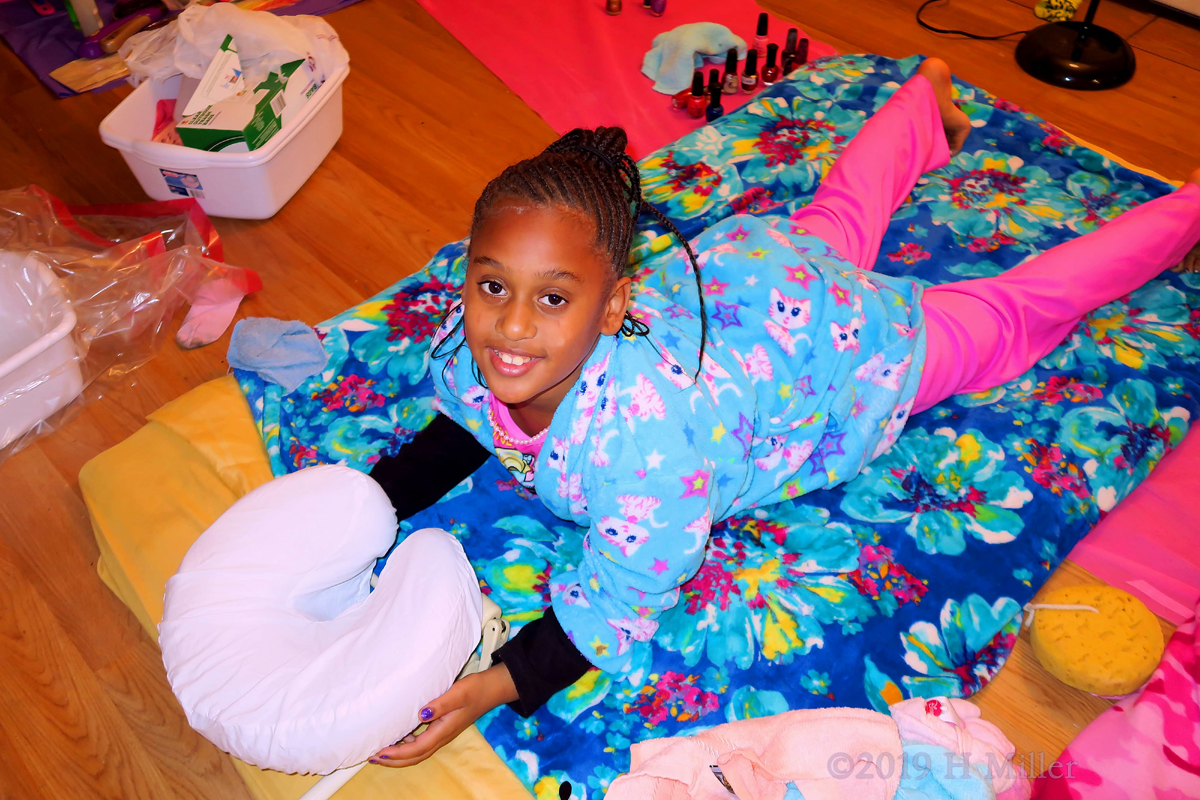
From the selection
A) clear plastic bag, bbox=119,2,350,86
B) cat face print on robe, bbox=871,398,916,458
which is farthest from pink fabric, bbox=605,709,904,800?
clear plastic bag, bbox=119,2,350,86

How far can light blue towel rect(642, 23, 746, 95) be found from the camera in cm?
198

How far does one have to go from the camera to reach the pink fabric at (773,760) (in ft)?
2.87

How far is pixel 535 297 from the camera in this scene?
2.49ft

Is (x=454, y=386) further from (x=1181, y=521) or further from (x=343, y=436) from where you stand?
(x=1181, y=521)

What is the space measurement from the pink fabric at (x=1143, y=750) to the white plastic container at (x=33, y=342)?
4.92 feet

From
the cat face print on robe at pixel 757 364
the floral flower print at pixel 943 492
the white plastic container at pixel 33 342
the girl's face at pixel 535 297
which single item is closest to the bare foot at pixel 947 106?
the floral flower print at pixel 943 492

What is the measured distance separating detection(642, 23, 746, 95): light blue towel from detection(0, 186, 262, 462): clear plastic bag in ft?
3.50

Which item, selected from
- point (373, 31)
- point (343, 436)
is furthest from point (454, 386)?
point (373, 31)

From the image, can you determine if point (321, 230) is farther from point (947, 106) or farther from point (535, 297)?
point (947, 106)

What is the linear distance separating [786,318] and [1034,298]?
0.48m

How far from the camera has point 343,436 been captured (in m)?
1.22

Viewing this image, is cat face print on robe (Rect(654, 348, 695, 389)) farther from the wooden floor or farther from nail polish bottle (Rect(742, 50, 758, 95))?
nail polish bottle (Rect(742, 50, 758, 95))

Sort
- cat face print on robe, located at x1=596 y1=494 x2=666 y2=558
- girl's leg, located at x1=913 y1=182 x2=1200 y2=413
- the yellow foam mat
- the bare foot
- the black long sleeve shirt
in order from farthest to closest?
the bare foot < girl's leg, located at x1=913 y1=182 x2=1200 y2=413 < the black long sleeve shirt < the yellow foam mat < cat face print on robe, located at x1=596 y1=494 x2=666 y2=558

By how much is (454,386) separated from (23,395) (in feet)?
2.52
